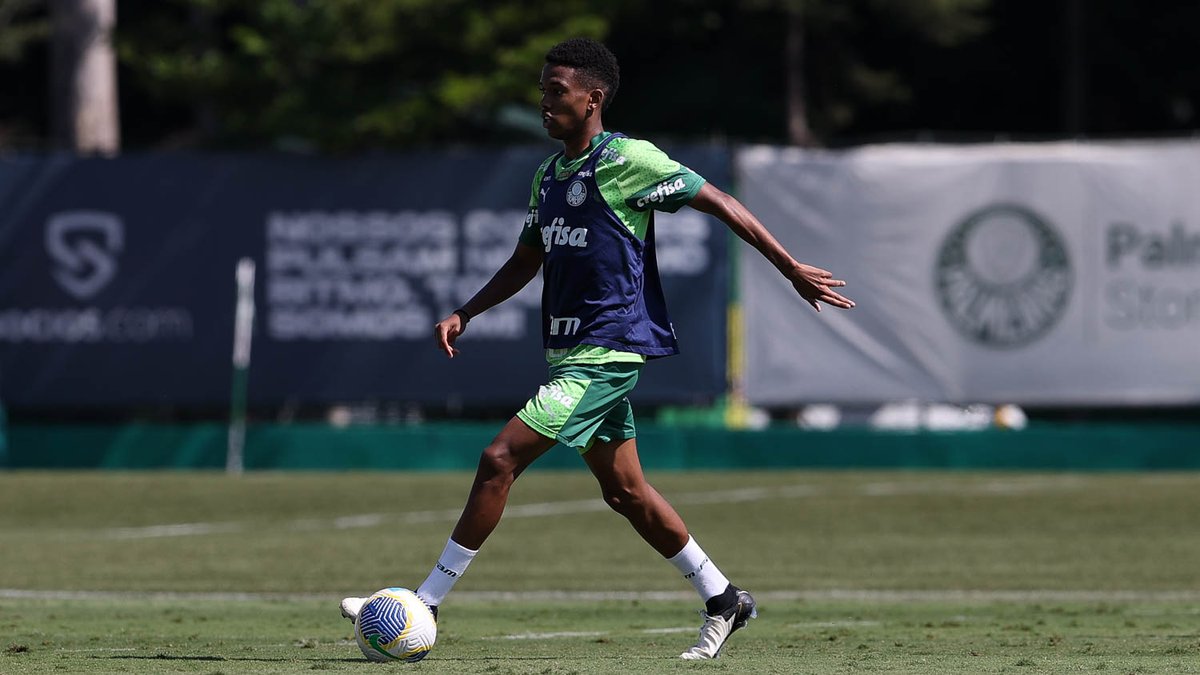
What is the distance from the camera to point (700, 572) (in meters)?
8.04

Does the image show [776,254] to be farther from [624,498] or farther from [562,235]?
[624,498]

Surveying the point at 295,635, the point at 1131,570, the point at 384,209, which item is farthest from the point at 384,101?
the point at 295,635

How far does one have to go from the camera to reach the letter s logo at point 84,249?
68.3 ft

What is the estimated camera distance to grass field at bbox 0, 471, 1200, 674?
8125mm

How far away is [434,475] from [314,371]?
162 cm

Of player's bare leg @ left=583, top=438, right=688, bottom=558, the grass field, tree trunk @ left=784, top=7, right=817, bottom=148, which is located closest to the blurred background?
the grass field

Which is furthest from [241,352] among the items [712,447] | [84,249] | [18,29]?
[18,29]

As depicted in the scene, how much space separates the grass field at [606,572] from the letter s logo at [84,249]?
196 centimetres

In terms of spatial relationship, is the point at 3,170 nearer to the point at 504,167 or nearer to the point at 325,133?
the point at 504,167

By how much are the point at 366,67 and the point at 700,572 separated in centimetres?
2339

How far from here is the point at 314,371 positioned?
68.2 ft

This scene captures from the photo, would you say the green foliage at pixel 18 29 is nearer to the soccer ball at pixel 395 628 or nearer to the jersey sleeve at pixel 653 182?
the jersey sleeve at pixel 653 182

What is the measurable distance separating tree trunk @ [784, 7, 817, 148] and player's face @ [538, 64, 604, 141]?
2661 centimetres

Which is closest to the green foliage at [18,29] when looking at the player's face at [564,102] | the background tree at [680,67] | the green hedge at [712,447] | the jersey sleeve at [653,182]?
the background tree at [680,67]
